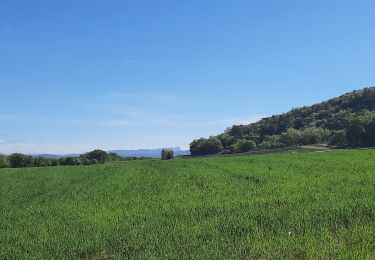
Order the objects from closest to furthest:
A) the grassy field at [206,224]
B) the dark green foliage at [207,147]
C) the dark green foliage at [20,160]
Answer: the grassy field at [206,224] < the dark green foliage at [20,160] < the dark green foliage at [207,147]

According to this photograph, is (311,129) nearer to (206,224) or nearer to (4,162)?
(4,162)

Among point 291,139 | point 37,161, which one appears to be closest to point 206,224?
point 37,161

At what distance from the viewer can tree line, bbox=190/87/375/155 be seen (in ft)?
293

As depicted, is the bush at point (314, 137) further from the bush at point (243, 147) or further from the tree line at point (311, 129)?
the bush at point (243, 147)

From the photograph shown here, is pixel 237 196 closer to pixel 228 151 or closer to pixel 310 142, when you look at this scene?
pixel 310 142

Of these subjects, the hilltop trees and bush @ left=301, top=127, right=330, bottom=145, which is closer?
the hilltop trees

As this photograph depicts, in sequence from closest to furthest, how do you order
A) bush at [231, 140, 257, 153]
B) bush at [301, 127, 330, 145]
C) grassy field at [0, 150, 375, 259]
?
grassy field at [0, 150, 375, 259] < bush at [301, 127, 330, 145] < bush at [231, 140, 257, 153]

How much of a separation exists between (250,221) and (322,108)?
6736 inches

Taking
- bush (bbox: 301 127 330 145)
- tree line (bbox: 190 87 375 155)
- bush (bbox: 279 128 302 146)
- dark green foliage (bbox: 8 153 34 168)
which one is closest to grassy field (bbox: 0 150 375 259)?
tree line (bbox: 190 87 375 155)

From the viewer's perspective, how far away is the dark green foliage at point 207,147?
129 m

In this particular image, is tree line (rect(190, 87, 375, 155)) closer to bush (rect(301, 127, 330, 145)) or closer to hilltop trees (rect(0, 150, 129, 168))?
bush (rect(301, 127, 330, 145))

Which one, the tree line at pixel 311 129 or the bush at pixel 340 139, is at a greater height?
the tree line at pixel 311 129

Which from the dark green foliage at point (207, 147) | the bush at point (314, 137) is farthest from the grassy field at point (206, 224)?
the dark green foliage at point (207, 147)

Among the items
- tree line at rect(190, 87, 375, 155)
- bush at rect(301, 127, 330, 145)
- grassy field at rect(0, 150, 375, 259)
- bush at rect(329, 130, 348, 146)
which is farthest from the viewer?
bush at rect(301, 127, 330, 145)
